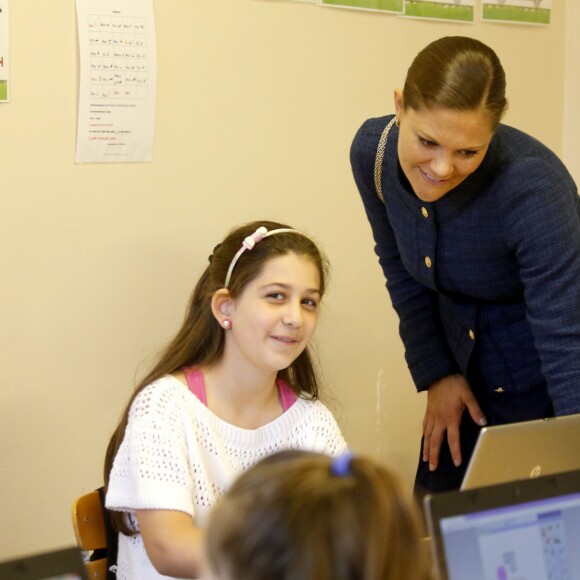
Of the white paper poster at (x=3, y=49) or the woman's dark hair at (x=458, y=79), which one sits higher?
the white paper poster at (x=3, y=49)

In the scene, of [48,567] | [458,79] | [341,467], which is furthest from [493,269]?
[48,567]

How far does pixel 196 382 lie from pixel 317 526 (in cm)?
99

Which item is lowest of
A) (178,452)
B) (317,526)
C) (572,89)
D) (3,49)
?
(178,452)

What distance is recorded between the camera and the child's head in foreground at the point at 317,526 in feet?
2.52

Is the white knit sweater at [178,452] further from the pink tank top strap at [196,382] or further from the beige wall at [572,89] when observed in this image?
the beige wall at [572,89]

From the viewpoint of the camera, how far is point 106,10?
2105mm

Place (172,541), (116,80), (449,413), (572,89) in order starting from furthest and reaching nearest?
1. (572,89)
2. (116,80)
3. (449,413)
4. (172,541)

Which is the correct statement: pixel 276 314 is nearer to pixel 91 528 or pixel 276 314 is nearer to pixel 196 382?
pixel 196 382

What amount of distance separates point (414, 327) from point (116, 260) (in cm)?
67

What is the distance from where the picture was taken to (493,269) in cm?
179

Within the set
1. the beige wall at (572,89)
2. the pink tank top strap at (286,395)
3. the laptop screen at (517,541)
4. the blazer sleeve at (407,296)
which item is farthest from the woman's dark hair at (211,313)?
the beige wall at (572,89)

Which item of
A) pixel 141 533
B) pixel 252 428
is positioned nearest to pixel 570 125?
pixel 252 428

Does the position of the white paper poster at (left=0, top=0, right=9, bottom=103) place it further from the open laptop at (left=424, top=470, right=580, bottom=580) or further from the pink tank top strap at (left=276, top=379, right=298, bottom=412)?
the open laptop at (left=424, top=470, right=580, bottom=580)

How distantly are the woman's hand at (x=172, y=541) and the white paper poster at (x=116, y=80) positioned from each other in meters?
0.89
